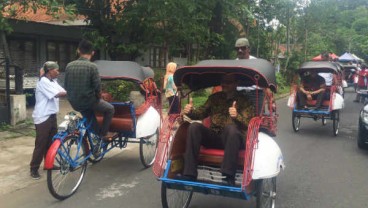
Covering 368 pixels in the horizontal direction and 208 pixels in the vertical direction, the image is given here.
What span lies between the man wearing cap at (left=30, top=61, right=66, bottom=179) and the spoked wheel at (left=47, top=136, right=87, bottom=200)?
73 centimetres

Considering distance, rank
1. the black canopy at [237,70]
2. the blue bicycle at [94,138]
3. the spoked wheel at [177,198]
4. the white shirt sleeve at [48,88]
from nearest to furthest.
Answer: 1. the black canopy at [237,70]
2. the spoked wheel at [177,198]
3. the blue bicycle at [94,138]
4. the white shirt sleeve at [48,88]

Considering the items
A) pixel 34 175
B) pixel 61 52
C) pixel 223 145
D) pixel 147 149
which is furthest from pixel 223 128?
pixel 61 52

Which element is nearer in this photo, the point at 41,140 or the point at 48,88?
the point at 48,88

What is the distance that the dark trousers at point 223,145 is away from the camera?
4.70m

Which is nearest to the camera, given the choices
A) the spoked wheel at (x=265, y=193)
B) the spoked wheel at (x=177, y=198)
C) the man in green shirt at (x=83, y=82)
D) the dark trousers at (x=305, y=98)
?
the spoked wheel at (x=265, y=193)

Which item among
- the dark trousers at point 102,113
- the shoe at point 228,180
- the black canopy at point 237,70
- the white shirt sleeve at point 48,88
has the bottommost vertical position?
the shoe at point 228,180

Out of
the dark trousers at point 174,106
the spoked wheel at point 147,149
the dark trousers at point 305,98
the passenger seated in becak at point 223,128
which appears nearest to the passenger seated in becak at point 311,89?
the dark trousers at point 305,98

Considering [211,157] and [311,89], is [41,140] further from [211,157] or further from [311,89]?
[311,89]

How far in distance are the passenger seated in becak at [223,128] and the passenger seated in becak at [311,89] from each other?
6.05 metres

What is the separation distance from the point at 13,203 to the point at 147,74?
3392 millimetres

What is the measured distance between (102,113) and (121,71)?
3.31ft

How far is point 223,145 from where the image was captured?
205 inches

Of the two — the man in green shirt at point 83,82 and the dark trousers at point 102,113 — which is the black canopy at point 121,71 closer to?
the dark trousers at point 102,113

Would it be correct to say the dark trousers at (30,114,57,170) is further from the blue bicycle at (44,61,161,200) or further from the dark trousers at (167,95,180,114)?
the dark trousers at (167,95,180,114)
